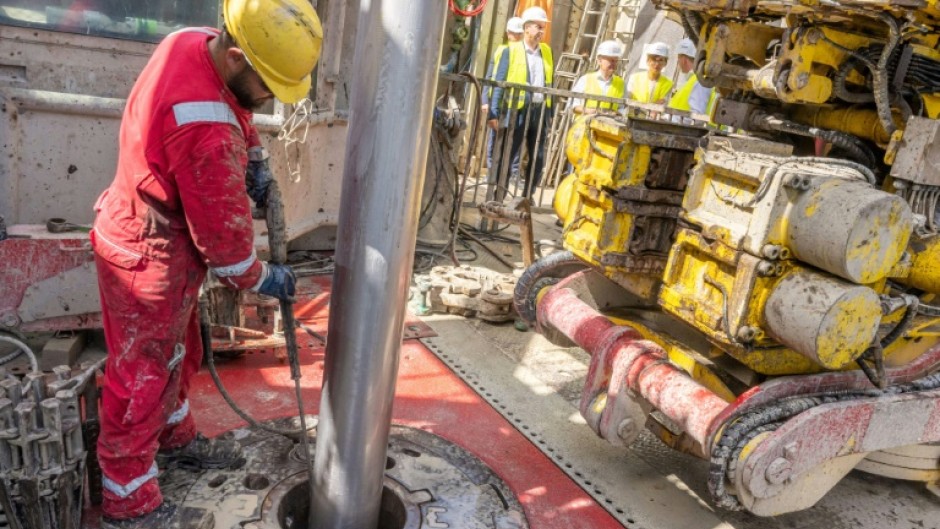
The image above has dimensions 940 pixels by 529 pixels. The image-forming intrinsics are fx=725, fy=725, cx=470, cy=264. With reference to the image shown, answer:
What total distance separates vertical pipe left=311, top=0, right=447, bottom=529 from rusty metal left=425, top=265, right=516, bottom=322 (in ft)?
8.04

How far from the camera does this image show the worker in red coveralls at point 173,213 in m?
2.26

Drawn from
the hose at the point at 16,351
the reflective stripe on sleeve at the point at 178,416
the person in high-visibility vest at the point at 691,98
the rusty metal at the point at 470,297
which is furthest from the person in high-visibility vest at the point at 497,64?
the reflective stripe on sleeve at the point at 178,416

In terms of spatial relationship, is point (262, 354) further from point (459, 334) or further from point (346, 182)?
point (346, 182)

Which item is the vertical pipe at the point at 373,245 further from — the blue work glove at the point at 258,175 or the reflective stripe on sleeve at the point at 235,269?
the blue work glove at the point at 258,175

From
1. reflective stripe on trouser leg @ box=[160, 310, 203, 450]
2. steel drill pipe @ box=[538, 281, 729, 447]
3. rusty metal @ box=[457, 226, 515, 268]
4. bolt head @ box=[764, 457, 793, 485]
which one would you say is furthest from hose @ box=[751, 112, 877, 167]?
rusty metal @ box=[457, 226, 515, 268]

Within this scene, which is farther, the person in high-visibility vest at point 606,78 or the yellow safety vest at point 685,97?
the person in high-visibility vest at point 606,78

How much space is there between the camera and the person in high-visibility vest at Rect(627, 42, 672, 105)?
8469 mm

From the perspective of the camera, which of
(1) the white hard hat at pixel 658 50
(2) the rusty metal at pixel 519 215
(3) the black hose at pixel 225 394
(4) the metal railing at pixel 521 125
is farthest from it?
(1) the white hard hat at pixel 658 50

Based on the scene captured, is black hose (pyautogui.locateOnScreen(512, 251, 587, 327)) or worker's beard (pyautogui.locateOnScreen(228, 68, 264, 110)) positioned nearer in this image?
worker's beard (pyautogui.locateOnScreen(228, 68, 264, 110))

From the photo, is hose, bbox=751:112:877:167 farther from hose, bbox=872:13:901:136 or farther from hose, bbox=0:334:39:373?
hose, bbox=0:334:39:373

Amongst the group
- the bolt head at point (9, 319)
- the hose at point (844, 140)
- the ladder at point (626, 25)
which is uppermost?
the ladder at point (626, 25)

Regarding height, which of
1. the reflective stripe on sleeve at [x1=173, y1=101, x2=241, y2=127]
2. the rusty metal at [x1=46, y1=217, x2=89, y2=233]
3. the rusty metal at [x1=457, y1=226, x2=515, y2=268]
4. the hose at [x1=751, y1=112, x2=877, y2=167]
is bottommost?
the rusty metal at [x1=457, y1=226, x2=515, y2=268]

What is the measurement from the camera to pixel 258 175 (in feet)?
9.16

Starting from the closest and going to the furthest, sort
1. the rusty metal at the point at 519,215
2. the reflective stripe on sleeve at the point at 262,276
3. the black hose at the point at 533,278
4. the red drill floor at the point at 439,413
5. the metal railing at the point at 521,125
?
the reflective stripe on sleeve at the point at 262,276, the red drill floor at the point at 439,413, the black hose at the point at 533,278, the rusty metal at the point at 519,215, the metal railing at the point at 521,125
